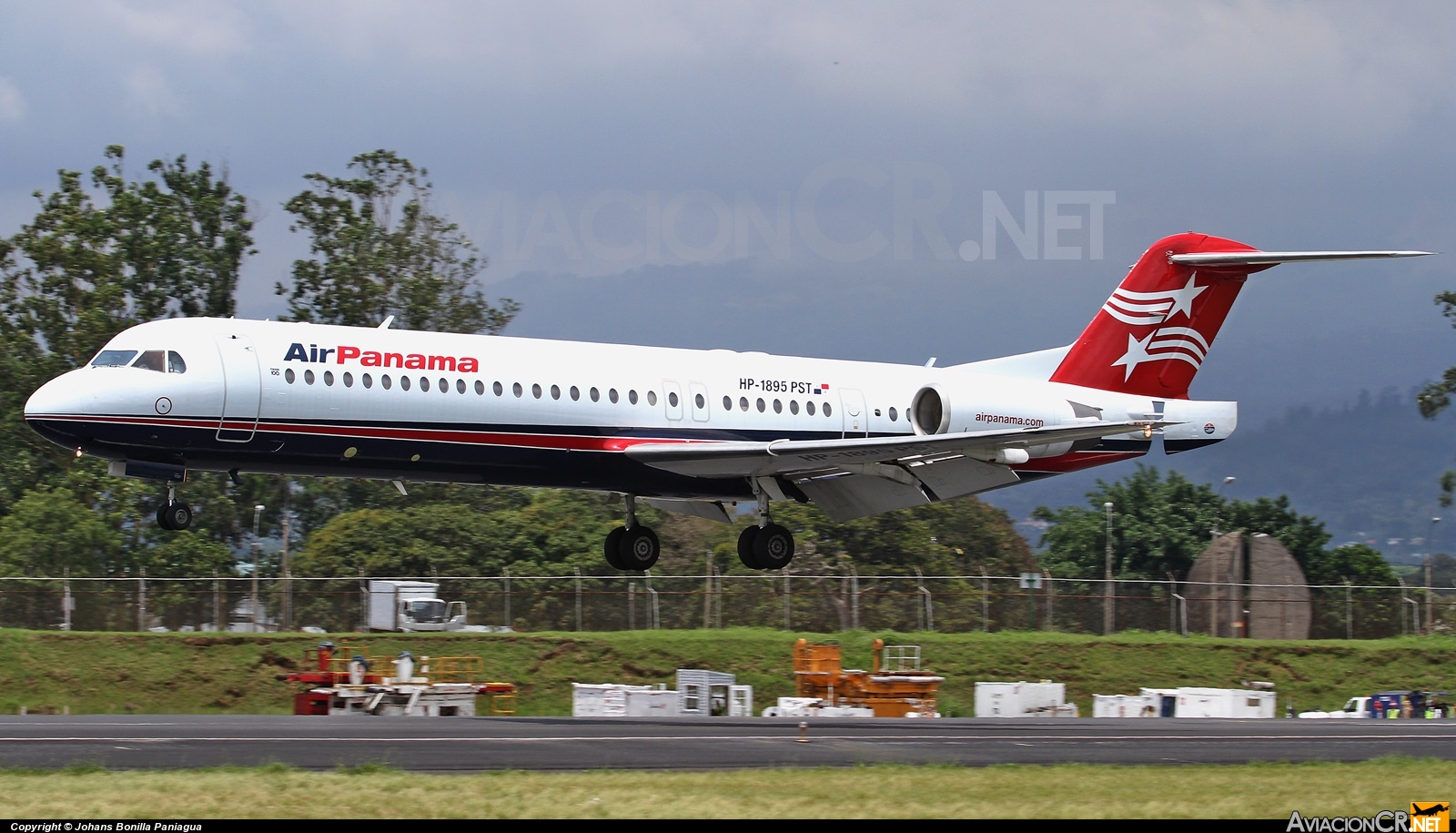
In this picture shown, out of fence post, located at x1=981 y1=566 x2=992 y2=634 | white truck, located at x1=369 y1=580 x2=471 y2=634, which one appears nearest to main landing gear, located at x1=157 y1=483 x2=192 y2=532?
white truck, located at x1=369 y1=580 x2=471 y2=634

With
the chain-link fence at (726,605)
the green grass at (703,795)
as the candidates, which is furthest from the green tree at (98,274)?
the green grass at (703,795)

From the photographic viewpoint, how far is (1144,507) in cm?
7569

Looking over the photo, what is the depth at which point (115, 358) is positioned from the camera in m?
23.3

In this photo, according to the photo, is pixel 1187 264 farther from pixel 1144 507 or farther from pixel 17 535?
pixel 1144 507

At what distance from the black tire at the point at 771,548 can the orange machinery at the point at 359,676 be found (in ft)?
27.8

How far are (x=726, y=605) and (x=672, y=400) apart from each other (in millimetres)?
16454

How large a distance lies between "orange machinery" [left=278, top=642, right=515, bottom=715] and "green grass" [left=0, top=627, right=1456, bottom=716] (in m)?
0.51

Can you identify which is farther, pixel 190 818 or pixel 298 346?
pixel 298 346

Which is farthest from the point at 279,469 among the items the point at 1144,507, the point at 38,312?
the point at 1144,507

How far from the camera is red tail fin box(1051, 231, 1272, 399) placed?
32.4m

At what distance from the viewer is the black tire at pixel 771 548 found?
1139 inches

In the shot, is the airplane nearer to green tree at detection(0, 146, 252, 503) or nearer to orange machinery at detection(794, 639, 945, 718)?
orange machinery at detection(794, 639, 945, 718)

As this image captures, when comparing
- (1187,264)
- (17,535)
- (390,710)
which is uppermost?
(1187,264)
